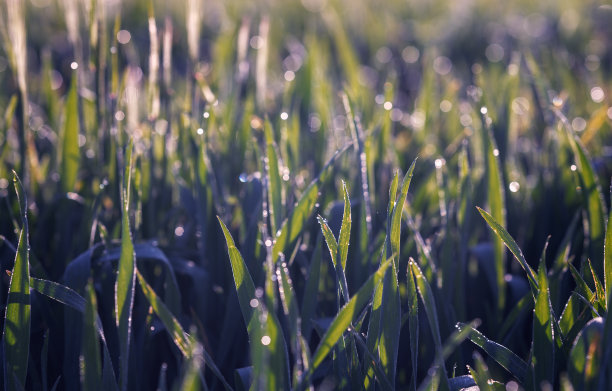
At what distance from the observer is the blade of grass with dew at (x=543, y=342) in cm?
57

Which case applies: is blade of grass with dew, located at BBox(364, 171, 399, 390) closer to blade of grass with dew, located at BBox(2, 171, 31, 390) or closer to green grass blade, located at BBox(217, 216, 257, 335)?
green grass blade, located at BBox(217, 216, 257, 335)

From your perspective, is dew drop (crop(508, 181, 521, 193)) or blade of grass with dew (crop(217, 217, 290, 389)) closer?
blade of grass with dew (crop(217, 217, 290, 389))

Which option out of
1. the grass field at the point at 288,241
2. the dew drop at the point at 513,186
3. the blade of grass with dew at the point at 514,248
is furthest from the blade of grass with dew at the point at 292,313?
the dew drop at the point at 513,186

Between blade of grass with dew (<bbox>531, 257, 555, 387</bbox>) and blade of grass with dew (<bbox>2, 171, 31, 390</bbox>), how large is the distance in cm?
51

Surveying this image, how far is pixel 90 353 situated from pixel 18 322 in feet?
0.38

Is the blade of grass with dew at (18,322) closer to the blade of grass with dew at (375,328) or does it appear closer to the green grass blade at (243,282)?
the green grass blade at (243,282)

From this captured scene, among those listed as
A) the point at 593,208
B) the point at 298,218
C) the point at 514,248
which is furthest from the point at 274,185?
the point at 593,208

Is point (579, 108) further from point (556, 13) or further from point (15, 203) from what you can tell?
point (556, 13)

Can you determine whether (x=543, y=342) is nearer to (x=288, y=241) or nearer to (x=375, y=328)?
(x=375, y=328)

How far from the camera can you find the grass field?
575 millimetres

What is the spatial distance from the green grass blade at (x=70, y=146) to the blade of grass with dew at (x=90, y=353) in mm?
474

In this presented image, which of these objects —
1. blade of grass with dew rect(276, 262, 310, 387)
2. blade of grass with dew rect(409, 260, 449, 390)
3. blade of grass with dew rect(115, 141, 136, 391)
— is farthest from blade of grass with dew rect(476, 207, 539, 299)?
blade of grass with dew rect(115, 141, 136, 391)

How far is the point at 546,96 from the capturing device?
100cm

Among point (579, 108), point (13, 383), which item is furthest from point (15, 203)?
point (579, 108)
